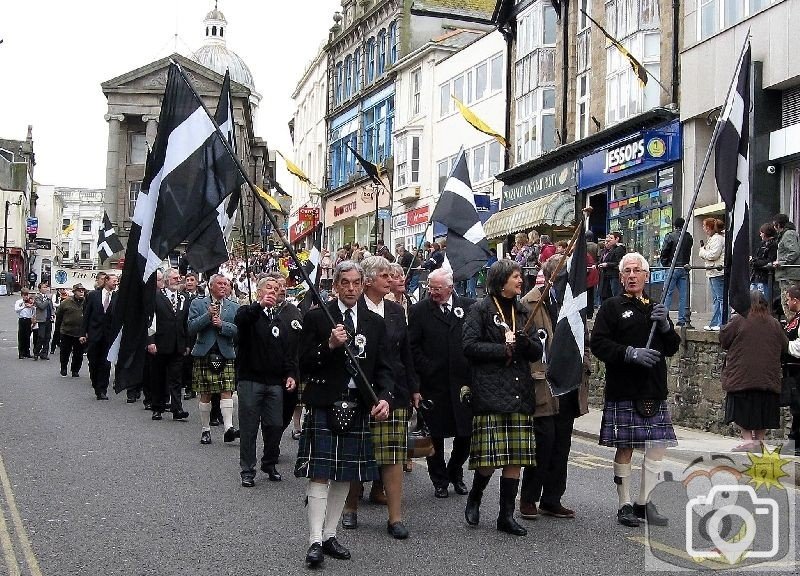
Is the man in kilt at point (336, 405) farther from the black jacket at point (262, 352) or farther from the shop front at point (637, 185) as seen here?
the shop front at point (637, 185)

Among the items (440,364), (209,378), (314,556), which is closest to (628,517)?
(440,364)

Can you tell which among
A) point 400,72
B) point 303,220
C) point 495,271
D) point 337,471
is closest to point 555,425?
point 495,271

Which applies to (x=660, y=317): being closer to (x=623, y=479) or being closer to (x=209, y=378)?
(x=623, y=479)

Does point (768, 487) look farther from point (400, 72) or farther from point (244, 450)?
point (400, 72)

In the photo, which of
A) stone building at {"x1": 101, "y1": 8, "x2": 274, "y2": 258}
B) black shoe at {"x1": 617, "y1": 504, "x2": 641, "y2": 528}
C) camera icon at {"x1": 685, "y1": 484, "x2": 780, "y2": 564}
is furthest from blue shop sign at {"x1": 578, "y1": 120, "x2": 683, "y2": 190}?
stone building at {"x1": 101, "y1": 8, "x2": 274, "y2": 258}

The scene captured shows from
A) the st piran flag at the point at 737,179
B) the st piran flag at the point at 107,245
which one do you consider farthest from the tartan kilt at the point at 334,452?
the st piran flag at the point at 107,245

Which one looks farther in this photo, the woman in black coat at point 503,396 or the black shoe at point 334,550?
the woman in black coat at point 503,396

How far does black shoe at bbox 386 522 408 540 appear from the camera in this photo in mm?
7664

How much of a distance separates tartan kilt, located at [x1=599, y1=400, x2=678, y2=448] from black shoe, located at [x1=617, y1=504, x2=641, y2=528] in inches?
18.3

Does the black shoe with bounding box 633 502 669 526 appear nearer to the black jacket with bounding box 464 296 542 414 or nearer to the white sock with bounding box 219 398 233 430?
the black jacket with bounding box 464 296 542 414

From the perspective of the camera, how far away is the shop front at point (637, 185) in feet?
83.0

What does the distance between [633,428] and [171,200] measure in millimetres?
4153

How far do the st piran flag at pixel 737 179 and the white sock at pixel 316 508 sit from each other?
3.77 m

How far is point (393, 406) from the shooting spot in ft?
25.8
